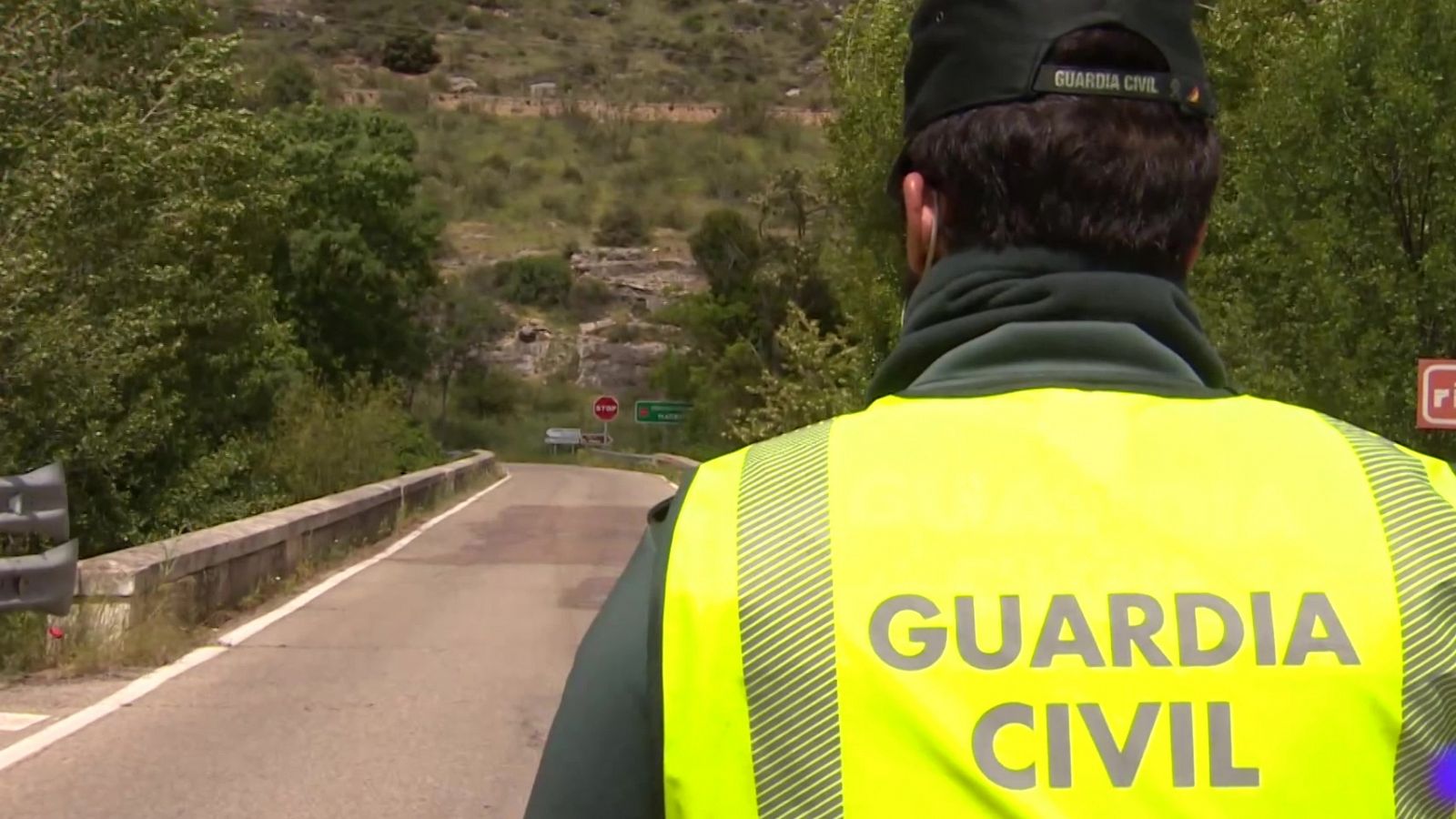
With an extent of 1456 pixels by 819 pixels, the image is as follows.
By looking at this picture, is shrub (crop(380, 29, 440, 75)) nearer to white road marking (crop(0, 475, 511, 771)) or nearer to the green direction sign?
the green direction sign

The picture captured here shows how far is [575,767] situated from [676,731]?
113 millimetres

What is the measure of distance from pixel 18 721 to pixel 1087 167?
817 cm

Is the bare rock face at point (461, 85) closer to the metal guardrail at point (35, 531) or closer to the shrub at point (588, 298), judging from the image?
the shrub at point (588, 298)

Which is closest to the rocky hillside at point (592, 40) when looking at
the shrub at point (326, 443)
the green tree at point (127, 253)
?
the shrub at point (326, 443)

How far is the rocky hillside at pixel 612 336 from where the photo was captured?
90.4 m

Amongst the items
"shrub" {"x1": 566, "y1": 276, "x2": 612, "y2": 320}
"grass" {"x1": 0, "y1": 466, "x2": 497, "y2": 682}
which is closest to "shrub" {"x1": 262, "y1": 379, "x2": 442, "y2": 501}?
"grass" {"x1": 0, "y1": 466, "x2": 497, "y2": 682}

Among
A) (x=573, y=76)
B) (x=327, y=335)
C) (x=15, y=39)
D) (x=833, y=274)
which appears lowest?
(x=327, y=335)

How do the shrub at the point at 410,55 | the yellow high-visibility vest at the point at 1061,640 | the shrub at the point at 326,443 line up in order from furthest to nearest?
the shrub at the point at 410,55, the shrub at the point at 326,443, the yellow high-visibility vest at the point at 1061,640

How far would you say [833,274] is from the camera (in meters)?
27.8

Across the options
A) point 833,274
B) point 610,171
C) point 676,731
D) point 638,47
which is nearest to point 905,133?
point 676,731

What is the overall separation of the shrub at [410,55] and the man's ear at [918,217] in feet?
480

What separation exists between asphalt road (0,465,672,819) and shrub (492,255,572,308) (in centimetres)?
8339

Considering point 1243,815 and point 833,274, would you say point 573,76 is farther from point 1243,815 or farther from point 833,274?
point 1243,815

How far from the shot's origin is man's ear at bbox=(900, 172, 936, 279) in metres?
1.72
